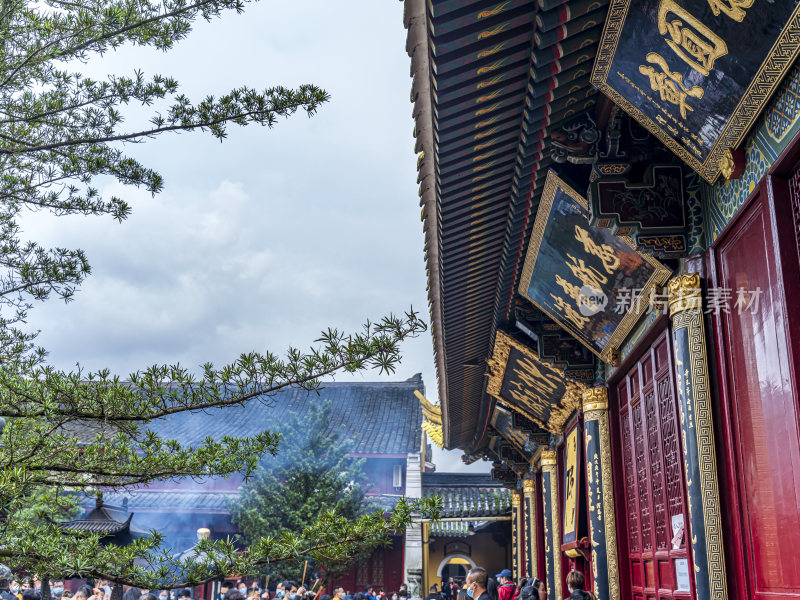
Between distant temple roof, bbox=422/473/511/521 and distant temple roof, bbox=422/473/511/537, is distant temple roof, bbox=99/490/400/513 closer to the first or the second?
distant temple roof, bbox=422/473/511/521

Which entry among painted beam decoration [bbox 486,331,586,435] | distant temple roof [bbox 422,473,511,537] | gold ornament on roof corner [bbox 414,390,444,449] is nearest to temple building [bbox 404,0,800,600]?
painted beam decoration [bbox 486,331,586,435]

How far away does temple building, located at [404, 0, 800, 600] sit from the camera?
3045 millimetres

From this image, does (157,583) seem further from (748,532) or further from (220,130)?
(748,532)

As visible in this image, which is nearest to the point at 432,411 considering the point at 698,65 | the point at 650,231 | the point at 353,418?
the point at 650,231

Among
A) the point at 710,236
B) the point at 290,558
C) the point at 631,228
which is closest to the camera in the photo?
the point at 290,558

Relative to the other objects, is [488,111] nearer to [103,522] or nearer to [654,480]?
[654,480]

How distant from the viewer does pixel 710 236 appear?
397 cm

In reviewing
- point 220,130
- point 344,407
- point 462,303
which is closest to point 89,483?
point 220,130

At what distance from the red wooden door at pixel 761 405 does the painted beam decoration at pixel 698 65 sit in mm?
386

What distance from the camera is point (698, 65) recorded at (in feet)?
10.3

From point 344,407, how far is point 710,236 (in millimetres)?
28361

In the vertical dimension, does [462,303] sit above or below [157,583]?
above

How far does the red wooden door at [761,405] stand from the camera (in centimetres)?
304

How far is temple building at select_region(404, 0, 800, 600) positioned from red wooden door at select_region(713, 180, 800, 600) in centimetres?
1
